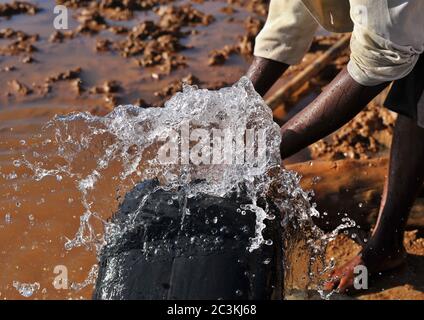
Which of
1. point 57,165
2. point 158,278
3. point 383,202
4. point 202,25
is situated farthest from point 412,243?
point 202,25

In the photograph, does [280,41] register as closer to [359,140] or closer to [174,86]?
[359,140]

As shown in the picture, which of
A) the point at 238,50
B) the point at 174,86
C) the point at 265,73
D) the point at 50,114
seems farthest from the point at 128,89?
the point at 265,73

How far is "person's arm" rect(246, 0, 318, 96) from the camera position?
2656 millimetres

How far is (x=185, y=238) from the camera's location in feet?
5.98

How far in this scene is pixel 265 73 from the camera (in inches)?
108

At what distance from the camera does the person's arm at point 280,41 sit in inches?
105

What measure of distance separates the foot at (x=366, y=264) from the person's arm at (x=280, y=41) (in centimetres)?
80

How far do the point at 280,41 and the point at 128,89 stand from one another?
6.46 feet

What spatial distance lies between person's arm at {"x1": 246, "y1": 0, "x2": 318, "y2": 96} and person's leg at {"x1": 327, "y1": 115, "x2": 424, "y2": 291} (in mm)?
540

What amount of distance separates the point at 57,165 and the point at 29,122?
0.68 m

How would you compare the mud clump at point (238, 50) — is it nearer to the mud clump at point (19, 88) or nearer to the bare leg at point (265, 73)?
the mud clump at point (19, 88)

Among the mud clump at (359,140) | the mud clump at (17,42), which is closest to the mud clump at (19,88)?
the mud clump at (17,42)

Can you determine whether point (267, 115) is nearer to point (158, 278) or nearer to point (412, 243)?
point (158, 278)
